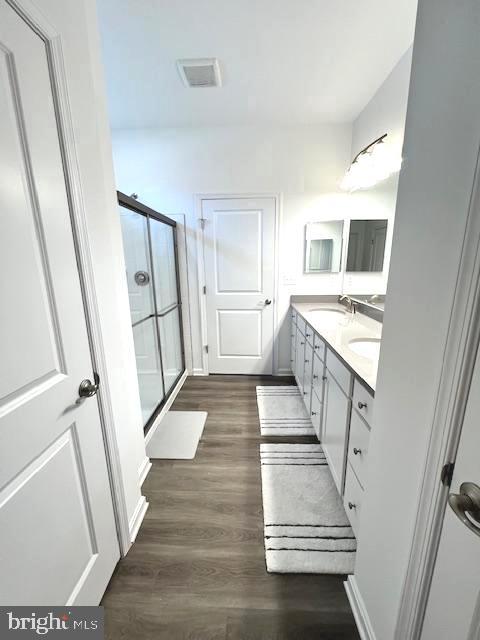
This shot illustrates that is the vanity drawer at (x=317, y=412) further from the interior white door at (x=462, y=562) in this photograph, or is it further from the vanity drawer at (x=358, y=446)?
the interior white door at (x=462, y=562)

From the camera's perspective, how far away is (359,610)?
3.26 ft

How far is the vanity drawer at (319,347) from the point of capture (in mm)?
1711

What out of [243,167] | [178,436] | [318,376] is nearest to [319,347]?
[318,376]

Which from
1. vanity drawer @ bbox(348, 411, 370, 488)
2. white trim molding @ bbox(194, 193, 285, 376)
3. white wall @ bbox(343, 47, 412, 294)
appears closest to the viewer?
vanity drawer @ bbox(348, 411, 370, 488)

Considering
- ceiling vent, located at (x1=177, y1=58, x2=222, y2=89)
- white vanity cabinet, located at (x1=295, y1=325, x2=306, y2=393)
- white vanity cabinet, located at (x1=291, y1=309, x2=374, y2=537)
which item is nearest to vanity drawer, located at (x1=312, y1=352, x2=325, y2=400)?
white vanity cabinet, located at (x1=291, y1=309, x2=374, y2=537)

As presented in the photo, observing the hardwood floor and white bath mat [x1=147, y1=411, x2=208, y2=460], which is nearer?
the hardwood floor

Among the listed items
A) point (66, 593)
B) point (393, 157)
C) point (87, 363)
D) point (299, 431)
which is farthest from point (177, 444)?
point (393, 157)

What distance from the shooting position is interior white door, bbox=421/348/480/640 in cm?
49

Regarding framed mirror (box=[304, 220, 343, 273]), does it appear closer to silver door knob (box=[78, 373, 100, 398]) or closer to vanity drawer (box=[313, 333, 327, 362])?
vanity drawer (box=[313, 333, 327, 362])

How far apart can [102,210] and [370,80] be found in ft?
7.28

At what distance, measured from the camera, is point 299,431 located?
2129 mm

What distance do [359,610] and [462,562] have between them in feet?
2.63

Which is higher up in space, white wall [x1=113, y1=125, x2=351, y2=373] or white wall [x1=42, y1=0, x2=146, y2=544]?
white wall [x1=113, y1=125, x2=351, y2=373]

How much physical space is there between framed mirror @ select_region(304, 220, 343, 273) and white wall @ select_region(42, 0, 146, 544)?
2114mm
